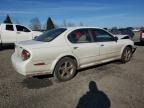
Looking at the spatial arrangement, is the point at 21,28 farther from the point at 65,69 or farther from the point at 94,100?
the point at 94,100

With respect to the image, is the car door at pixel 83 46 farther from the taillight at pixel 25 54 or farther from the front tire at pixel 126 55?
the front tire at pixel 126 55

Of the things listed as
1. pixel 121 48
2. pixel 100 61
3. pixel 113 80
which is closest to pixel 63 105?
pixel 113 80

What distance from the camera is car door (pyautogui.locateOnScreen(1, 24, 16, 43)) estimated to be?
475 inches

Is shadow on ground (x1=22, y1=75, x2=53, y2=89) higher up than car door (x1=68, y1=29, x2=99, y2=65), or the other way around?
car door (x1=68, y1=29, x2=99, y2=65)

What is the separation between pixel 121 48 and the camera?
22.9 ft

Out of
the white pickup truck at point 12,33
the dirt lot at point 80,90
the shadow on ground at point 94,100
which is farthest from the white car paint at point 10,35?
the shadow on ground at point 94,100

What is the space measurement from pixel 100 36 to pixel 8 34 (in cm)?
803

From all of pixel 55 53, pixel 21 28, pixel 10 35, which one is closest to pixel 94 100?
pixel 55 53

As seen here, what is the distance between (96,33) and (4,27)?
26.7ft

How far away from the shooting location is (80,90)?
4594 mm

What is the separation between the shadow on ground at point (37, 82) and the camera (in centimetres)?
494

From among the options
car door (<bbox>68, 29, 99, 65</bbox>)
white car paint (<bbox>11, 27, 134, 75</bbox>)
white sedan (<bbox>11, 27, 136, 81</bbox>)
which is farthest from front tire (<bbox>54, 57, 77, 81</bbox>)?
car door (<bbox>68, 29, 99, 65</bbox>)

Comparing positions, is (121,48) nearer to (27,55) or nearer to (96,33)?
(96,33)

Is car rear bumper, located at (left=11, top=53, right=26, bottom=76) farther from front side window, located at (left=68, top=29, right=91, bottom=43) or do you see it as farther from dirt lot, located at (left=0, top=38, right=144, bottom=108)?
front side window, located at (left=68, top=29, right=91, bottom=43)
